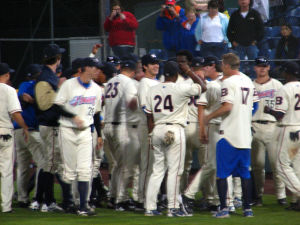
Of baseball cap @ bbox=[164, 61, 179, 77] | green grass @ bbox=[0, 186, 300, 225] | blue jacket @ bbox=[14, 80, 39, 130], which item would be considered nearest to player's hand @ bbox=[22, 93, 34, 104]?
blue jacket @ bbox=[14, 80, 39, 130]

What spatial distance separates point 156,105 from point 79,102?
3.31 feet

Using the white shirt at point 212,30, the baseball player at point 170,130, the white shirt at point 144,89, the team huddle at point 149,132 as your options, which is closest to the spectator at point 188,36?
the white shirt at point 212,30

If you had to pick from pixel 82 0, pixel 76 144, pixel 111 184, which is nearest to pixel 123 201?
pixel 111 184

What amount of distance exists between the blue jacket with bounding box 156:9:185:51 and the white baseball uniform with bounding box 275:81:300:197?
14.2ft

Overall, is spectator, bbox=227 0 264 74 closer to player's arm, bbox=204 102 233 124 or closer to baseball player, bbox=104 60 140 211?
baseball player, bbox=104 60 140 211

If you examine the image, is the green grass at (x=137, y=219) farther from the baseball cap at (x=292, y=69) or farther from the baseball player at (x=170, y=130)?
the baseball cap at (x=292, y=69)

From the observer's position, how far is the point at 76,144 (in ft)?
28.7

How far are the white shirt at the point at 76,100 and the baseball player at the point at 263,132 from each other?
2.71 meters

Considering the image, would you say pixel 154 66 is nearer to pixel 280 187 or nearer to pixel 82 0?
pixel 280 187

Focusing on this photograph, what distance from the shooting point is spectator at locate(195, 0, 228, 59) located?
12.9 metres

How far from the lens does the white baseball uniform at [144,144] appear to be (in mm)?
9242

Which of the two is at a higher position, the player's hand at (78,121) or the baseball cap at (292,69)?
the baseball cap at (292,69)

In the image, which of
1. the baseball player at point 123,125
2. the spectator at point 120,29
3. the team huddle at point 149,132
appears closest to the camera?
the team huddle at point 149,132

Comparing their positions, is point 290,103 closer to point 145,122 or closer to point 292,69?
point 292,69
